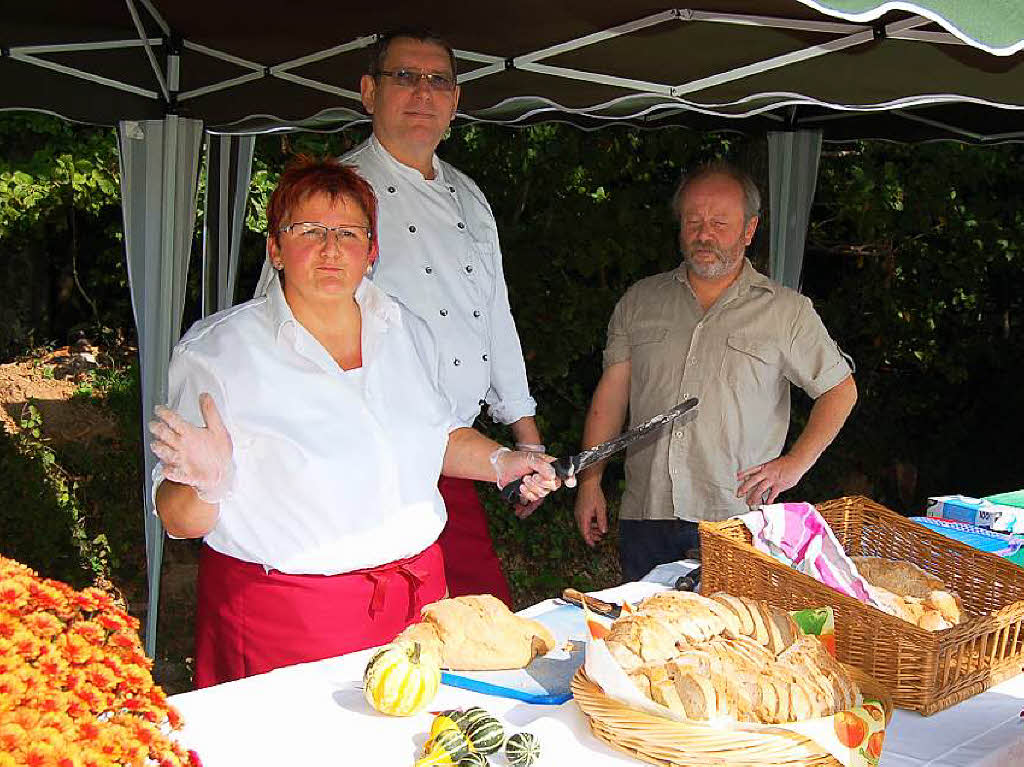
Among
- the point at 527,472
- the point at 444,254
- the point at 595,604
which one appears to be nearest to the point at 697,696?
the point at 595,604

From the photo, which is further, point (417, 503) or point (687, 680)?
point (417, 503)

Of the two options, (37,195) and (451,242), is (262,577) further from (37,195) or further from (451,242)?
(37,195)

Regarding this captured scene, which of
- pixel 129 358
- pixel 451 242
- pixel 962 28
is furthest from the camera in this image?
pixel 129 358

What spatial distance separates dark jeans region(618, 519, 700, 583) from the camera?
313 cm

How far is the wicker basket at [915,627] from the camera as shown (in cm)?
172

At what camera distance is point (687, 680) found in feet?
4.76

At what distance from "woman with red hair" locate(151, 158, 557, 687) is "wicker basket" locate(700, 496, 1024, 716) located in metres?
0.41

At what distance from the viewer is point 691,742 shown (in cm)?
141

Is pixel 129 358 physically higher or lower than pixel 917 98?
lower

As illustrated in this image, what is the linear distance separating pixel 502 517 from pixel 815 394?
141 inches

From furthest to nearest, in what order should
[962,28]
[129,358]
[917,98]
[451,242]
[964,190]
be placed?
1. [129,358]
2. [964,190]
3. [917,98]
4. [451,242]
5. [962,28]

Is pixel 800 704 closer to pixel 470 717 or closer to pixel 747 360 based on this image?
pixel 470 717

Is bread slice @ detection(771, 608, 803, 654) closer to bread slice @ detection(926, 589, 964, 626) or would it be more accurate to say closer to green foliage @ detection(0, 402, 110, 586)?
bread slice @ detection(926, 589, 964, 626)

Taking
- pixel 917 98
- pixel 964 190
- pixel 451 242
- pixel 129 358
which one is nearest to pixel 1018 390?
pixel 964 190
